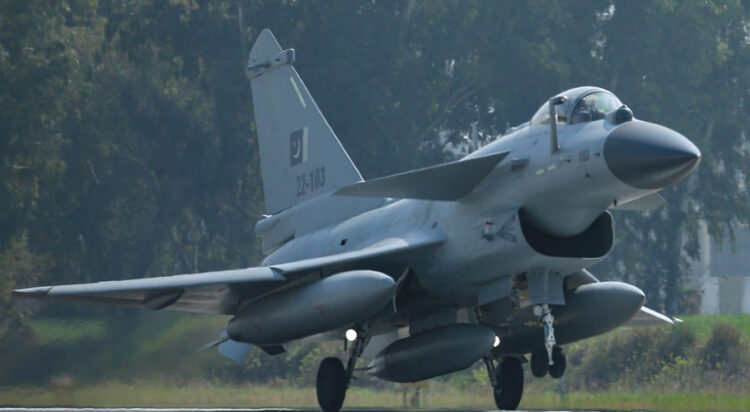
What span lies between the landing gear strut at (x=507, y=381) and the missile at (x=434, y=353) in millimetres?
1580

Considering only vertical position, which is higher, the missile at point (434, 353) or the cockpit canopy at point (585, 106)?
the cockpit canopy at point (585, 106)

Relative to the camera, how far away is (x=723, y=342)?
955 inches

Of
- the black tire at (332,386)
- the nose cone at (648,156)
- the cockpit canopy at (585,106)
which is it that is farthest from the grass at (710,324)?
the nose cone at (648,156)

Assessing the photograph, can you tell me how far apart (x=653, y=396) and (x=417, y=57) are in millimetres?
25583

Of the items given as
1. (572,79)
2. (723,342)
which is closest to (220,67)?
(572,79)

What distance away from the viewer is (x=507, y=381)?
1705cm

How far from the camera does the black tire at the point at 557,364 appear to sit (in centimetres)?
1573

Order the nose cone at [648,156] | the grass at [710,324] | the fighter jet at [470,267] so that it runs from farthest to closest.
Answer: the grass at [710,324], the fighter jet at [470,267], the nose cone at [648,156]

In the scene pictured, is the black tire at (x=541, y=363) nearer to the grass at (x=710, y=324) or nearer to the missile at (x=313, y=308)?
the missile at (x=313, y=308)

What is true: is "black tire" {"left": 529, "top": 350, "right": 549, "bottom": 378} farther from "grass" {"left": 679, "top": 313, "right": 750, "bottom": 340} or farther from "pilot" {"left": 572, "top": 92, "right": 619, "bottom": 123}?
"grass" {"left": 679, "top": 313, "right": 750, "bottom": 340}

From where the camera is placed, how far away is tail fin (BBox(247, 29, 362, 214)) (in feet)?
61.8

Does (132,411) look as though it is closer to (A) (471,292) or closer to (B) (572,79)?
(A) (471,292)

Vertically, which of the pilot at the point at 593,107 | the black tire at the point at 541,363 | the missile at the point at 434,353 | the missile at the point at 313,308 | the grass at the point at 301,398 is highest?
the pilot at the point at 593,107

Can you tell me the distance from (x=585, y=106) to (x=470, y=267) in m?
2.37
